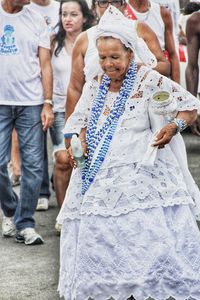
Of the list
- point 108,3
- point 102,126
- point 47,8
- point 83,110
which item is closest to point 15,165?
point 47,8

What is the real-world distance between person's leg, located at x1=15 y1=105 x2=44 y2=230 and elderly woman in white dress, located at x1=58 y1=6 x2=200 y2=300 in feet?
6.48

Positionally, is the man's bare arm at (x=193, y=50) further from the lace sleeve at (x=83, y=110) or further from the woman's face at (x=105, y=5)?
the lace sleeve at (x=83, y=110)

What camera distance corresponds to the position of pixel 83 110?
7344mm

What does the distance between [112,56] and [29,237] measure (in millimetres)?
2564

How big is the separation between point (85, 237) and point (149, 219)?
1.30 feet

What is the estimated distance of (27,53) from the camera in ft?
30.0

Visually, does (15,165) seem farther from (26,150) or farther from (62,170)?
(26,150)

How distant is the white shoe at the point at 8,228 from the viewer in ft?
31.2

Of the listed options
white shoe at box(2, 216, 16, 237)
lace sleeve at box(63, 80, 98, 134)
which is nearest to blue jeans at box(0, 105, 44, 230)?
white shoe at box(2, 216, 16, 237)

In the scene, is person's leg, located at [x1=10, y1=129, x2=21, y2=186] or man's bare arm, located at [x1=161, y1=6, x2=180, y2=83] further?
person's leg, located at [x1=10, y1=129, x2=21, y2=186]

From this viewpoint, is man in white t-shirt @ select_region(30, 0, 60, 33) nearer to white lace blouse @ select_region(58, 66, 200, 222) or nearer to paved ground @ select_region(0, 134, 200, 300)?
paved ground @ select_region(0, 134, 200, 300)

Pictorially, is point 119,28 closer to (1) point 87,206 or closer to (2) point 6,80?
Answer: (1) point 87,206

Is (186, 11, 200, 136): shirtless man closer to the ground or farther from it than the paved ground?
farther from it

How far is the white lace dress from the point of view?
6.86 meters
